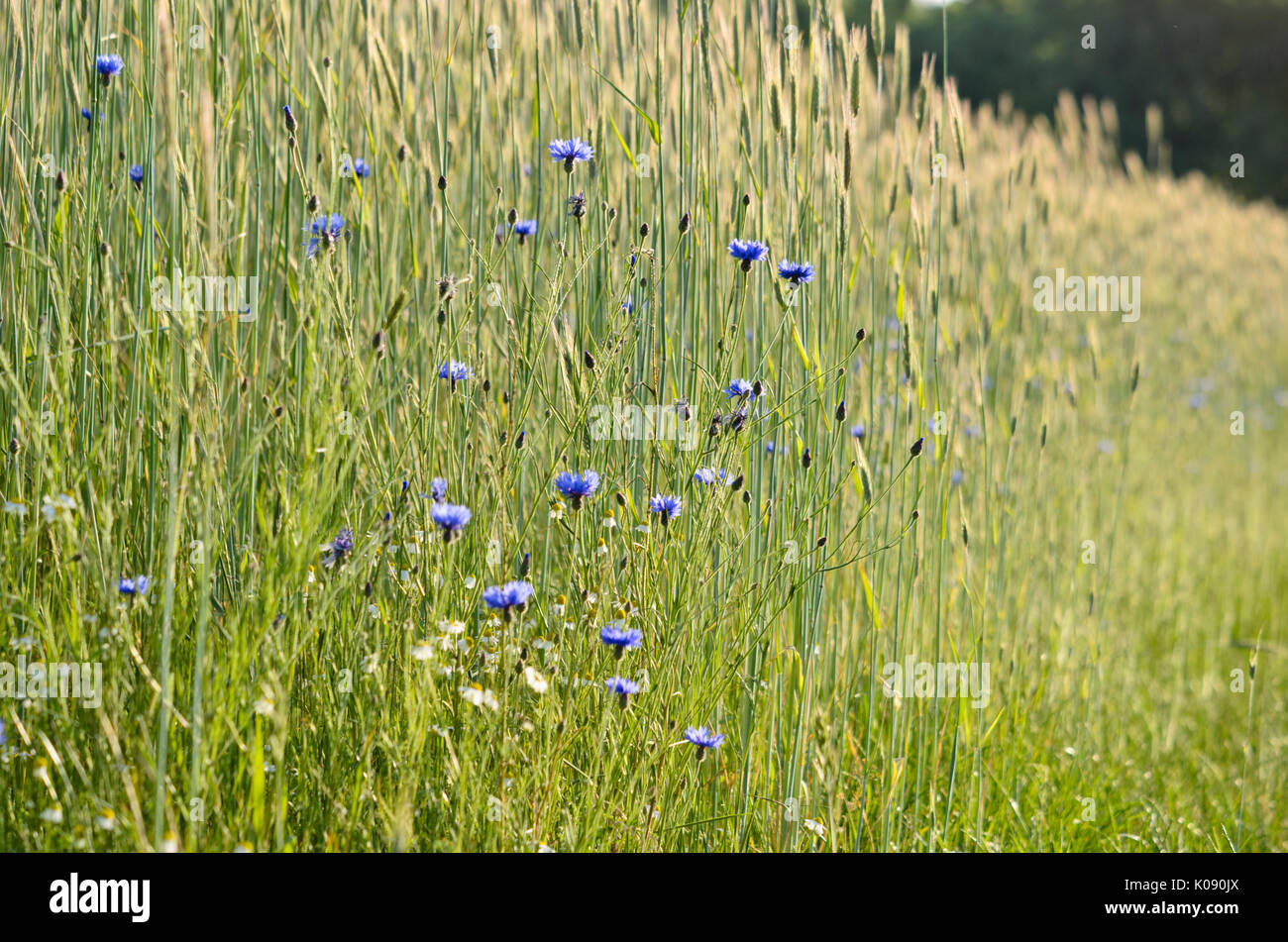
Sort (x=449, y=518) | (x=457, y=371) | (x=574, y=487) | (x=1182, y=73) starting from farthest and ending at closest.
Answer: (x=1182, y=73)
(x=457, y=371)
(x=574, y=487)
(x=449, y=518)

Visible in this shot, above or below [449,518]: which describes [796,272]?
above

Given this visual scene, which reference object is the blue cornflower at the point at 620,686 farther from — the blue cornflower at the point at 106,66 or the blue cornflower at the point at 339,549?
the blue cornflower at the point at 106,66

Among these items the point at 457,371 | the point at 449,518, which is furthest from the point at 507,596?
the point at 457,371

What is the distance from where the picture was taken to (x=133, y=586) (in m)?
1.10

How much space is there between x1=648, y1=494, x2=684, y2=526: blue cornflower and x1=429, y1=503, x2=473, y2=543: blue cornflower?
27 cm

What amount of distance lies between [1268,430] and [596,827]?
4952 mm

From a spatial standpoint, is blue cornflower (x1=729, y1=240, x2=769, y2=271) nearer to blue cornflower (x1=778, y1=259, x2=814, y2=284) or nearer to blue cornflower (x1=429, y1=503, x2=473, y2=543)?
blue cornflower (x1=778, y1=259, x2=814, y2=284)

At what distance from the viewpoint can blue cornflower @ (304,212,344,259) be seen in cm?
115

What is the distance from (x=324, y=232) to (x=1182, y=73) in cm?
1551

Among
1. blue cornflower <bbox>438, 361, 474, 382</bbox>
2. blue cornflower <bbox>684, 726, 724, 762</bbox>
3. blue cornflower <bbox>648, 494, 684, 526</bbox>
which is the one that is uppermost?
blue cornflower <bbox>438, 361, 474, 382</bbox>

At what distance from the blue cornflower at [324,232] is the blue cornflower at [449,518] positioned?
0.36 meters

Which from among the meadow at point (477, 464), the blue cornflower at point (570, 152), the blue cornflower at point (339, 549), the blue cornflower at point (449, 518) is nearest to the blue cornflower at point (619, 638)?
the meadow at point (477, 464)

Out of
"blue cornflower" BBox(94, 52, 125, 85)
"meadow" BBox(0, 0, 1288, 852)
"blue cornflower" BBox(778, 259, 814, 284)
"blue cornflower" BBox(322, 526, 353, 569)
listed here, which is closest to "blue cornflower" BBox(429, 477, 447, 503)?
"meadow" BBox(0, 0, 1288, 852)

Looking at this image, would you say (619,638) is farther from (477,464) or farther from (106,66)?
(106,66)
